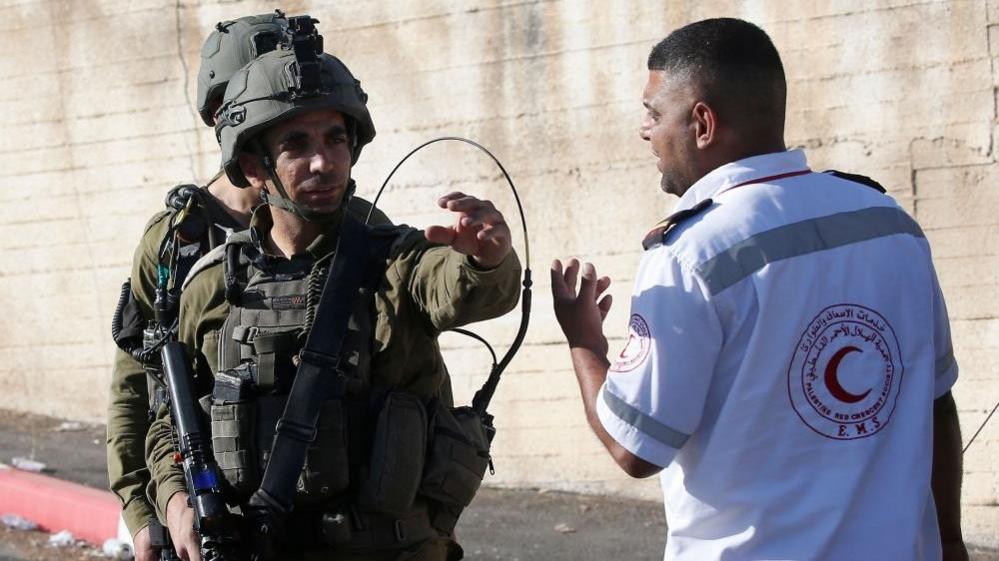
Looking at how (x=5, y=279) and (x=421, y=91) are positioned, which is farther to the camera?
(x=5, y=279)

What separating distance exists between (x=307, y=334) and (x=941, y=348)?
124 cm

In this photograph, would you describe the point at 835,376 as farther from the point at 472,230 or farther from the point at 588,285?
the point at 472,230

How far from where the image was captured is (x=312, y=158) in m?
2.79

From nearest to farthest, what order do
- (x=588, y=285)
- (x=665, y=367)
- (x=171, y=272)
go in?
(x=665, y=367)
(x=588, y=285)
(x=171, y=272)

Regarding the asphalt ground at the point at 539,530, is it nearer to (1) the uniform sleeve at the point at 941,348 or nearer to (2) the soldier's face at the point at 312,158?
(2) the soldier's face at the point at 312,158

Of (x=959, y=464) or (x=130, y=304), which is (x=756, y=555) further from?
(x=130, y=304)

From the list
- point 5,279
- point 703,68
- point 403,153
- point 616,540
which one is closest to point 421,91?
point 403,153

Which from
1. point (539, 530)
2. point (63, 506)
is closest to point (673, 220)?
point (539, 530)

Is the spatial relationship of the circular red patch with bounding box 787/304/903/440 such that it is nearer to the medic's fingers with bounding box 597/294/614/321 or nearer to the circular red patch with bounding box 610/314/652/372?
the circular red patch with bounding box 610/314/652/372

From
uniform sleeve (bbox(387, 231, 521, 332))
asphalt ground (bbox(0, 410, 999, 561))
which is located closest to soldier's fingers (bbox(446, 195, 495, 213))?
uniform sleeve (bbox(387, 231, 521, 332))

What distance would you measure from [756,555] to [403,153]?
456 cm

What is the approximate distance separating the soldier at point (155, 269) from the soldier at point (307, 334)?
23cm

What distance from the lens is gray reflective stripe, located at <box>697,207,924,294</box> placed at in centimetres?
204

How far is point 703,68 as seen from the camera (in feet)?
7.16
